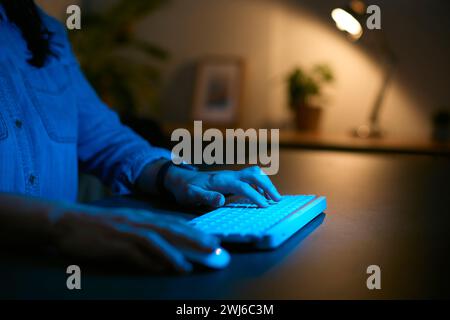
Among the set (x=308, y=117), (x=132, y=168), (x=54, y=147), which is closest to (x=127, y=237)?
(x=132, y=168)

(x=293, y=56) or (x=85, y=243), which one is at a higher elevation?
(x=293, y=56)

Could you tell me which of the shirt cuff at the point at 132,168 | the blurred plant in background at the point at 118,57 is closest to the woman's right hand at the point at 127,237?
the shirt cuff at the point at 132,168

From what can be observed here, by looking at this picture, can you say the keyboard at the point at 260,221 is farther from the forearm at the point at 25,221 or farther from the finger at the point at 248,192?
the forearm at the point at 25,221

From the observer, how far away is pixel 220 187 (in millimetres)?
777

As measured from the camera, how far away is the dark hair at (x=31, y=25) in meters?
1.03

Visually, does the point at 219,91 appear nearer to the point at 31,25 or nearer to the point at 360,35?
the point at 360,35

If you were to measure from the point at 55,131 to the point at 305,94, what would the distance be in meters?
2.16

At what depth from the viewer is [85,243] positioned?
1.60ft

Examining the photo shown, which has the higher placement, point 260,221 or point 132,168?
point 132,168
